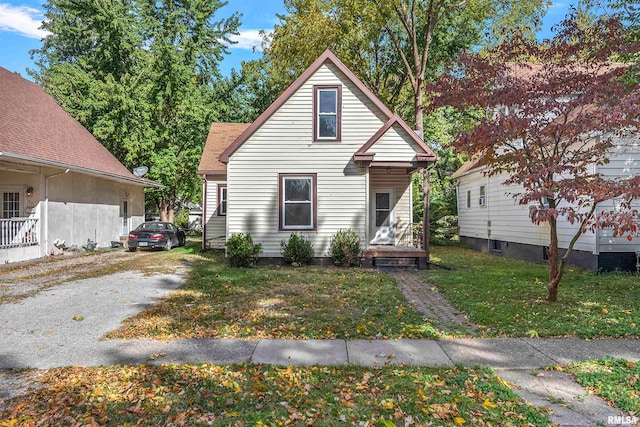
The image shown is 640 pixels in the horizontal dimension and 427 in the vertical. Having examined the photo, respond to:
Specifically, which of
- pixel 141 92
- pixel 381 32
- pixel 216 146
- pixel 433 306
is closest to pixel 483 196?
pixel 381 32

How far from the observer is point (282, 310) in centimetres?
680

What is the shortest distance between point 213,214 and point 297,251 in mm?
7236

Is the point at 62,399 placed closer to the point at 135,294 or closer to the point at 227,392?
the point at 227,392

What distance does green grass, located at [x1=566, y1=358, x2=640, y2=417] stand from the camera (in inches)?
141

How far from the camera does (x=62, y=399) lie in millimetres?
3633

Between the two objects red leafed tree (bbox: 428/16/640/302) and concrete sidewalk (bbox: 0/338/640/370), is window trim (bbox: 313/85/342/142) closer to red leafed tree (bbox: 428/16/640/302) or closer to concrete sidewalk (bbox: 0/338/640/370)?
A: red leafed tree (bbox: 428/16/640/302)

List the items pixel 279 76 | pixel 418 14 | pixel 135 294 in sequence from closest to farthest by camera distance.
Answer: pixel 135 294 → pixel 418 14 → pixel 279 76

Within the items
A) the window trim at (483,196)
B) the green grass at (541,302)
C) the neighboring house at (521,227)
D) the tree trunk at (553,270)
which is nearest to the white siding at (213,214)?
the green grass at (541,302)

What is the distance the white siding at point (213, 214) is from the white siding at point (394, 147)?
874 cm

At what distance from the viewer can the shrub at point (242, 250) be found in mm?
11734

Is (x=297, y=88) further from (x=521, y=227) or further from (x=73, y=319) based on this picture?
(x=521, y=227)

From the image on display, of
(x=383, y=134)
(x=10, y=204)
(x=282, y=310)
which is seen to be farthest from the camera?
(x=10, y=204)

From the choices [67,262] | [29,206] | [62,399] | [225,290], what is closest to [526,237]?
[225,290]

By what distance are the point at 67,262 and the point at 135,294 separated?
6.83 metres
